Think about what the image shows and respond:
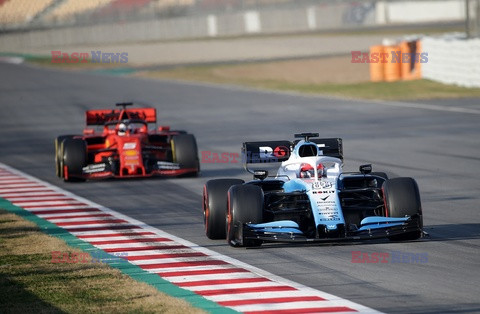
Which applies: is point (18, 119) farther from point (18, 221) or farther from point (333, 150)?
point (333, 150)

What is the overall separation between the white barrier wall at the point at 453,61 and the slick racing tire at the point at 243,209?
2503cm

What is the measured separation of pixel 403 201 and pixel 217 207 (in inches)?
91.0

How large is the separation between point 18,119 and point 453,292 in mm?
28077

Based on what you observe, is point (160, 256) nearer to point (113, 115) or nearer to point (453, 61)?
point (113, 115)

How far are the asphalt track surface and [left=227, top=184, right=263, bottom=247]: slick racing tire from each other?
190mm

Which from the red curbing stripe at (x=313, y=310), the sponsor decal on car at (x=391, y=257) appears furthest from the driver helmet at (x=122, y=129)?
the red curbing stripe at (x=313, y=310)

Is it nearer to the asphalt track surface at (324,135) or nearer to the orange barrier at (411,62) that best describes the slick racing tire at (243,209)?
the asphalt track surface at (324,135)

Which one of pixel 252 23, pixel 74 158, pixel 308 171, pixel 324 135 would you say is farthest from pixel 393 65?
pixel 252 23

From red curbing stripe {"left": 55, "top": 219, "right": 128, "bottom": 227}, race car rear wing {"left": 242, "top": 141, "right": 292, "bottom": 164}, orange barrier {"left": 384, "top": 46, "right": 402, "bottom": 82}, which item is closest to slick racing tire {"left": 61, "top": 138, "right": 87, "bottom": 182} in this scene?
red curbing stripe {"left": 55, "top": 219, "right": 128, "bottom": 227}

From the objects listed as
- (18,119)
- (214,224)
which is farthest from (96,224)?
(18,119)

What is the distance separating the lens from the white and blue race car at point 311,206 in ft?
42.5

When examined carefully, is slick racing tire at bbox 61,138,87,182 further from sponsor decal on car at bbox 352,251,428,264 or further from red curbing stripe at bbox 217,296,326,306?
red curbing stripe at bbox 217,296,326,306

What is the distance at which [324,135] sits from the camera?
28.8 m

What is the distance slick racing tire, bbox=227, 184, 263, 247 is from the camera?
1311 centimetres
